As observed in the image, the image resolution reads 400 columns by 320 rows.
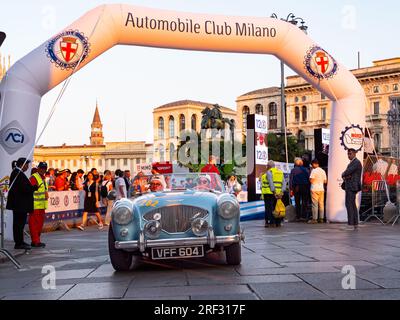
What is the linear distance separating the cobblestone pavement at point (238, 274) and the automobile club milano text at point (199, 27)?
4.96m

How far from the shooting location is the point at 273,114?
9762 cm

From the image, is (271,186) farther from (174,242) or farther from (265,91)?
(265,91)

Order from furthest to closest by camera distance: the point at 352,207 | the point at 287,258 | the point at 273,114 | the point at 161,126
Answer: the point at 161,126 < the point at 273,114 < the point at 352,207 < the point at 287,258

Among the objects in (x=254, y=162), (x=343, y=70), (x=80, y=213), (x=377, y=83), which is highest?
(x=377, y=83)

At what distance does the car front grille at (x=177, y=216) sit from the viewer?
7.43 metres

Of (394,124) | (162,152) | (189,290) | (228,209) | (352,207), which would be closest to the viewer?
(189,290)

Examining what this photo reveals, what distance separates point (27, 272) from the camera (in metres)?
8.26

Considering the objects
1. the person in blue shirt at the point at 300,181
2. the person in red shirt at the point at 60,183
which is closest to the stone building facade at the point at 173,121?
the person in red shirt at the point at 60,183

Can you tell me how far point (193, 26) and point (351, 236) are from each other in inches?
223

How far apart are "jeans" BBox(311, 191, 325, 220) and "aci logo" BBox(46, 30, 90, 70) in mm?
6916

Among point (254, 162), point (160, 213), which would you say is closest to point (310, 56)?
point (254, 162)

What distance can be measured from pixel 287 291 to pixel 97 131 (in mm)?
170101

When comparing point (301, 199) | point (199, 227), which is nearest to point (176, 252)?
point (199, 227)
